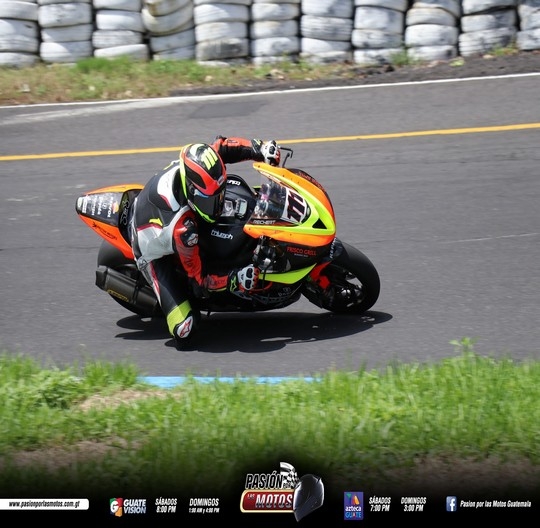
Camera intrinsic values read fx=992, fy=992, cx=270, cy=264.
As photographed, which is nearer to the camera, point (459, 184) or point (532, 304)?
point (532, 304)

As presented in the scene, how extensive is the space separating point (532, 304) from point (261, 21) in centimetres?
748

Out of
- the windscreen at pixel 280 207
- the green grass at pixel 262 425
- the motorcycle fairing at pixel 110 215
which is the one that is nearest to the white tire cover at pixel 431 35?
the motorcycle fairing at pixel 110 215

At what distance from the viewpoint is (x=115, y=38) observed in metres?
13.8

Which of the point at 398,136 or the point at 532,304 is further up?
the point at 398,136

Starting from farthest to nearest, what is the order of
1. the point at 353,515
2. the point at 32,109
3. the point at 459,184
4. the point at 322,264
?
1. the point at 32,109
2. the point at 459,184
3. the point at 322,264
4. the point at 353,515

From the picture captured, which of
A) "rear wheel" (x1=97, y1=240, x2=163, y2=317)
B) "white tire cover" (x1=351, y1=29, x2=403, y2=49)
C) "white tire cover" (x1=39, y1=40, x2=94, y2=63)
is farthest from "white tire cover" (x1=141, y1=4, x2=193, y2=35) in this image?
"rear wheel" (x1=97, y1=240, x2=163, y2=317)

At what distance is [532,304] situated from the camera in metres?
7.21

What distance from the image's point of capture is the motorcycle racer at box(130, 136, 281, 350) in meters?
6.52

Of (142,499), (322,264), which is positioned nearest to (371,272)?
(322,264)

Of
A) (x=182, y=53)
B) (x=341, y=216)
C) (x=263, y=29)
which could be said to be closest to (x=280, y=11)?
(x=263, y=29)

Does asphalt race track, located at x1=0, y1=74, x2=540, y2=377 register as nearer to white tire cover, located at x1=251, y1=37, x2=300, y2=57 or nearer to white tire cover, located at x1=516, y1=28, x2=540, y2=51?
white tire cover, located at x1=516, y1=28, x2=540, y2=51

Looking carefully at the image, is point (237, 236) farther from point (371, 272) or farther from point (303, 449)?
point (303, 449)

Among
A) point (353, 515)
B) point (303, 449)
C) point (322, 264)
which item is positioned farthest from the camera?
point (322, 264)

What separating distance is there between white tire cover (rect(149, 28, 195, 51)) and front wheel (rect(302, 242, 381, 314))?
24.3 feet
